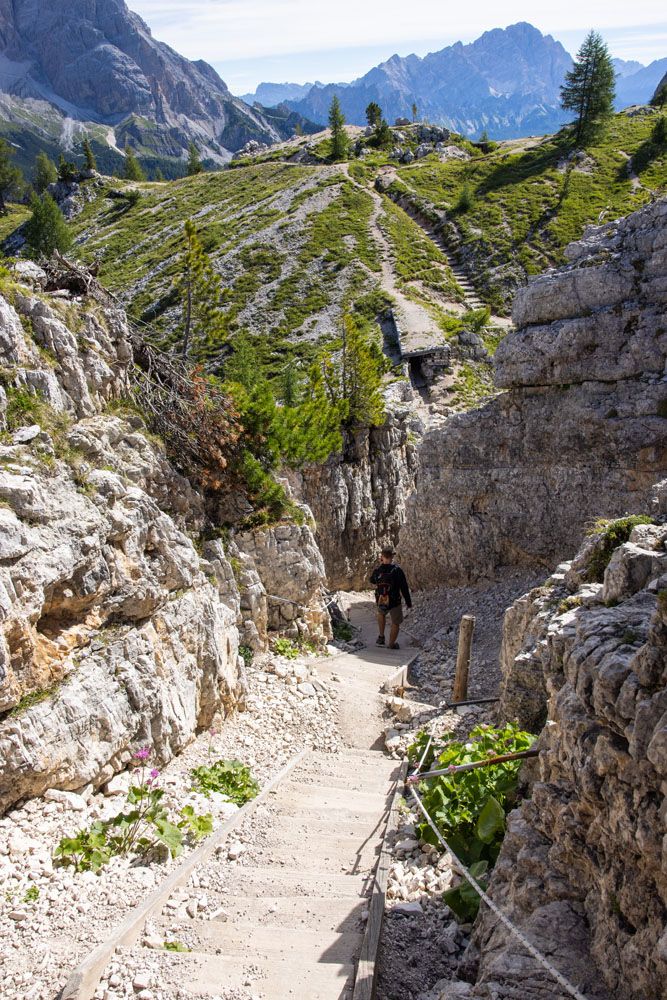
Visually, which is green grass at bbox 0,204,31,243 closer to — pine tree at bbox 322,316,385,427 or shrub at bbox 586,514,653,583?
pine tree at bbox 322,316,385,427

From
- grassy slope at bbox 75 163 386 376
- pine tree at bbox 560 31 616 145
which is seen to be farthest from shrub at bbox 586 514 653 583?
pine tree at bbox 560 31 616 145

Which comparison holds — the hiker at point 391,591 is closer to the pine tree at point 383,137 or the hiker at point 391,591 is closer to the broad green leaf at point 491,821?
the broad green leaf at point 491,821

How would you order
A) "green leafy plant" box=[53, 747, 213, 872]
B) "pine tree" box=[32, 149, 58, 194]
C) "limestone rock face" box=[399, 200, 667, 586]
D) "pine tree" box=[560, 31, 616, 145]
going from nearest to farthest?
1. "green leafy plant" box=[53, 747, 213, 872]
2. "limestone rock face" box=[399, 200, 667, 586]
3. "pine tree" box=[560, 31, 616, 145]
4. "pine tree" box=[32, 149, 58, 194]

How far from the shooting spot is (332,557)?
3041cm

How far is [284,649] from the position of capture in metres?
17.2

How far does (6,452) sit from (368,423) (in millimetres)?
22617

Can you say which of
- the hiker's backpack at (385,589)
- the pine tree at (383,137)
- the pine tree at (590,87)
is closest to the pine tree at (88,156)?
the pine tree at (383,137)

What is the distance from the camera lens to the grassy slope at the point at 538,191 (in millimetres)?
63031

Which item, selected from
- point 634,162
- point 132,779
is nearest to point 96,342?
point 132,779

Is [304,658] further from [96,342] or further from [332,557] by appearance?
[332,557]

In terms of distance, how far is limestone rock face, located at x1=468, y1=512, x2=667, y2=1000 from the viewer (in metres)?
4.85

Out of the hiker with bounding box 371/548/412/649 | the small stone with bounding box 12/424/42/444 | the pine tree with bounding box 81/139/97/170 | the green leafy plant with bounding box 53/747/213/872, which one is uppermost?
the pine tree with bounding box 81/139/97/170

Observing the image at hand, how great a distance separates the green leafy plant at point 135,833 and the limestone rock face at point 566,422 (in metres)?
14.7

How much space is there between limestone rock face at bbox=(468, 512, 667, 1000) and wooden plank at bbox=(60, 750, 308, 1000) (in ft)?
11.3
